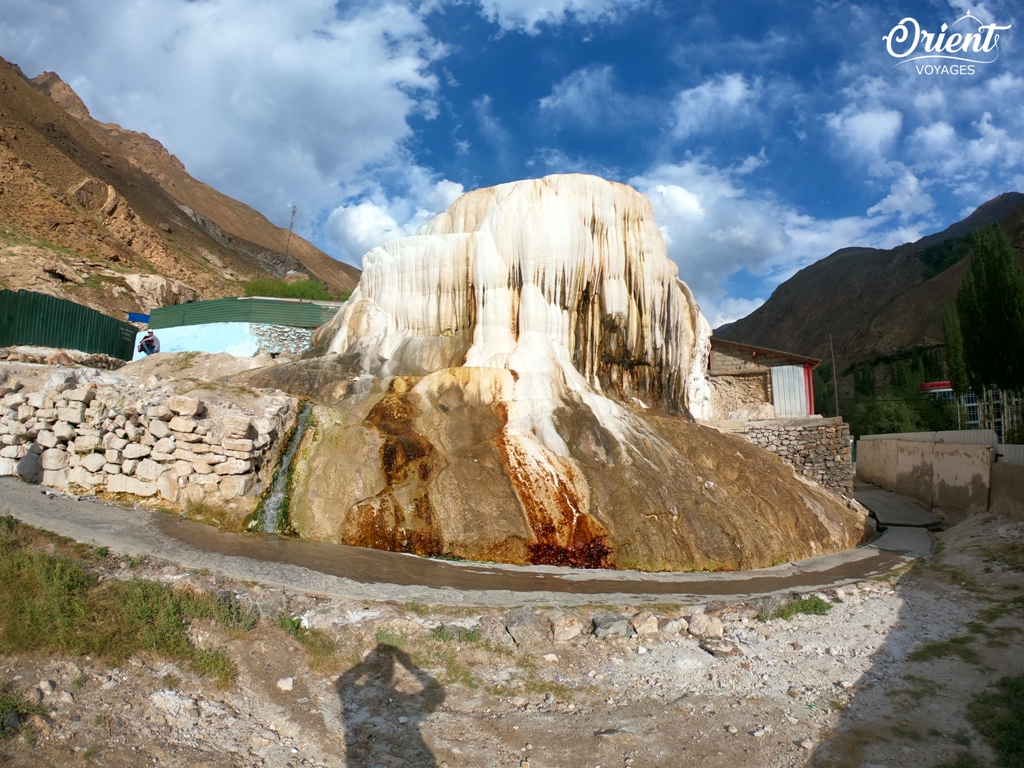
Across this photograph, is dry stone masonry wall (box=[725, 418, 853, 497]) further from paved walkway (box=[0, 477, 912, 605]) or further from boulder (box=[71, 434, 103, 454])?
boulder (box=[71, 434, 103, 454])

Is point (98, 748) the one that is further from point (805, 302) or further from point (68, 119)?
point (805, 302)

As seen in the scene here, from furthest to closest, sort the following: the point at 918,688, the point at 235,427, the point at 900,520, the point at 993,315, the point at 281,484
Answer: the point at 993,315, the point at 900,520, the point at 281,484, the point at 235,427, the point at 918,688

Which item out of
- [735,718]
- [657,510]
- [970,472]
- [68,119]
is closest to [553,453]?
[657,510]

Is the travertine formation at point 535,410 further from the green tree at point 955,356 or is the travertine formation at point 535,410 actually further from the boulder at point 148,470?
the green tree at point 955,356

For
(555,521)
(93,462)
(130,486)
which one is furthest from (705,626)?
(93,462)

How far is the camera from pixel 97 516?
7992 mm

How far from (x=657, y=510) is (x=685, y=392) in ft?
27.1

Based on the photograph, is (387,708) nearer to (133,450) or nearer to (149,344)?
(133,450)

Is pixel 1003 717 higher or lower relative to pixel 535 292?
lower

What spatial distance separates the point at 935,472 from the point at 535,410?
14.7 m

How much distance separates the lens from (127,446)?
30.5 feet

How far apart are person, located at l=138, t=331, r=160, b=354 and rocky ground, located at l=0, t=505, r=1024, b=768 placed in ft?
56.8

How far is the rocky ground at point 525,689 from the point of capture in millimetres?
4211

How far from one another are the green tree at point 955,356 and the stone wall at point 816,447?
18.3 meters
